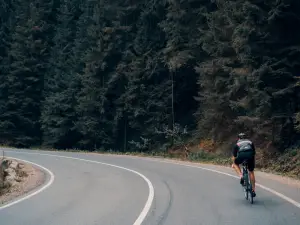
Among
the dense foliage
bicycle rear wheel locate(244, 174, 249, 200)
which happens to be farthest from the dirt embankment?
the dense foliage

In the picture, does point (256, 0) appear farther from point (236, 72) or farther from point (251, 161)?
point (251, 161)

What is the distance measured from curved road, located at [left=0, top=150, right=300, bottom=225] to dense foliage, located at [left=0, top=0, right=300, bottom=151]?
5.08 m

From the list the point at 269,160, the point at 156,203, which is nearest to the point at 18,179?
the point at 156,203

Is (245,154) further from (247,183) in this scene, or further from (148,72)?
(148,72)

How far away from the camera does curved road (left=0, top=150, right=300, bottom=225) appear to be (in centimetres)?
843

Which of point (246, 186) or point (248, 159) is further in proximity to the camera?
point (248, 159)

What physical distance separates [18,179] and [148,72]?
1614 centimetres

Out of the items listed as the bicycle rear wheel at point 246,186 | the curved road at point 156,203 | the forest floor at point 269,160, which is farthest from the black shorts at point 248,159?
the forest floor at point 269,160

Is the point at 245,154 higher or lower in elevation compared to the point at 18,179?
higher

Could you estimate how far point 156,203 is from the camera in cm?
1026

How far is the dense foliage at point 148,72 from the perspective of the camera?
1895 centimetres

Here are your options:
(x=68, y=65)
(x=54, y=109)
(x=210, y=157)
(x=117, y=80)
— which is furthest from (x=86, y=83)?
(x=210, y=157)

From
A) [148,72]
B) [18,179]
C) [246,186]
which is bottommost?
[18,179]

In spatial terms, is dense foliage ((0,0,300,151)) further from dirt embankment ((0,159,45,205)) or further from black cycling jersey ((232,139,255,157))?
dirt embankment ((0,159,45,205))
